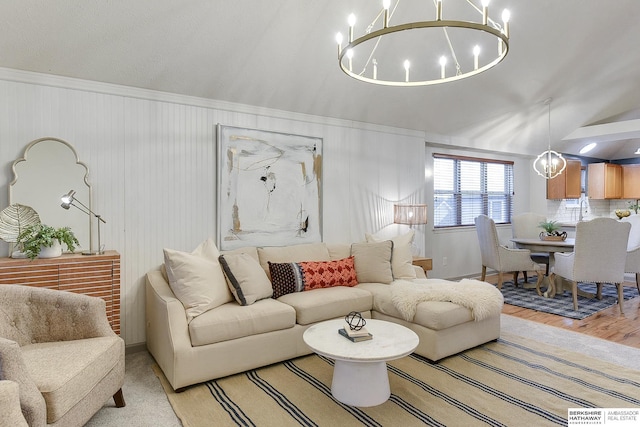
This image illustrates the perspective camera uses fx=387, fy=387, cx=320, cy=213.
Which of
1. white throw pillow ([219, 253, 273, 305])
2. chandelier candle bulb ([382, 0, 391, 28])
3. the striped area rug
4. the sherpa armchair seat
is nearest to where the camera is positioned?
the sherpa armchair seat

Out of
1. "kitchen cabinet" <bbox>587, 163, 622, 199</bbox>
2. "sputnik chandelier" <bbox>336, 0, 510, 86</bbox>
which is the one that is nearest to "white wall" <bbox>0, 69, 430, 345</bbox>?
"sputnik chandelier" <bbox>336, 0, 510, 86</bbox>

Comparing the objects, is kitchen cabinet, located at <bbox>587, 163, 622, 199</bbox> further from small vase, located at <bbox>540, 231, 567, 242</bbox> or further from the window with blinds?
small vase, located at <bbox>540, 231, 567, 242</bbox>

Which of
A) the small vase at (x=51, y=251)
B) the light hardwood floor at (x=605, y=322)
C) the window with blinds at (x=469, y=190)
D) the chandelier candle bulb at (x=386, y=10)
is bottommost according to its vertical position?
the light hardwood floor at (x=605, y=322)

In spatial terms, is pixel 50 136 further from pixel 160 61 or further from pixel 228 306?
pixel 228 306

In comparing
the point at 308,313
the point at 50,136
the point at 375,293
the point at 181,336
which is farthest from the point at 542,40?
the point at 50,136

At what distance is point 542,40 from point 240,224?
356 centimetres

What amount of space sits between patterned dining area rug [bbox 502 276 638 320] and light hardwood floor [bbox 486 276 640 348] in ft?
0.40

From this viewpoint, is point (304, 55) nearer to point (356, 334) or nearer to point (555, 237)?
point (356, 334)

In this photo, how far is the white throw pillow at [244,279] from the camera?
10.3 feet

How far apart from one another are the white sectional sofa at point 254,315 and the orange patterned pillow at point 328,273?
0.01 metres

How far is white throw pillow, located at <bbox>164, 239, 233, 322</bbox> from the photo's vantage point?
9.49 ft

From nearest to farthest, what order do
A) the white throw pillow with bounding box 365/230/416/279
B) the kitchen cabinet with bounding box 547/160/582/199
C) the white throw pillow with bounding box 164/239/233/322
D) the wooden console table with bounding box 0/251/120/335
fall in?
the wooden console table with bounding box 0/251/120/335 < the white throw pillow with bounding box 164/239/233/322 < the white throw pillow with bounding box 365/230/416/279 < the kitchen cabinet with bounding box 547/160/582/199

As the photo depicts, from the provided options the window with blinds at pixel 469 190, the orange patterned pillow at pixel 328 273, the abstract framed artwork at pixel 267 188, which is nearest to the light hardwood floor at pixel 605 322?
the window with blinds at pixel 469 190

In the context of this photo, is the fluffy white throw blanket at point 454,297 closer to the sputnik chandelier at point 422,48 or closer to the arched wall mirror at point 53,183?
the sputnik chandelier at point 422,48
